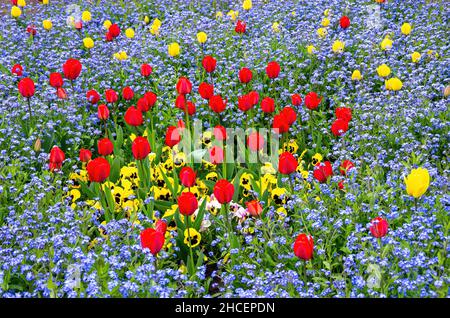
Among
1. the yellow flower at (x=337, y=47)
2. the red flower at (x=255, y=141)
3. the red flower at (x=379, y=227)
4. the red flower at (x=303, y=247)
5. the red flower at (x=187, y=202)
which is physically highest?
the yellow flower at (x=337, y=47)

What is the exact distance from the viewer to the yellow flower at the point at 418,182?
3670 millimetres

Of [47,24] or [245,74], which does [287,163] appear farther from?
[47,24]

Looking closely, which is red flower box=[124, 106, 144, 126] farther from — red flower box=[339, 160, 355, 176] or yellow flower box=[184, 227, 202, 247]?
red flower box=[339, 160, 355, 176]

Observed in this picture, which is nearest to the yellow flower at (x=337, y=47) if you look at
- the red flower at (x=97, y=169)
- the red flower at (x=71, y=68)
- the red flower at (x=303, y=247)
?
the red flower at (x=71, y=68)

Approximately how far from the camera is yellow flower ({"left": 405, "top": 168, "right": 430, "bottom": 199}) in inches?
144

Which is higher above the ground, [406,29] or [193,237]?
[406,29]

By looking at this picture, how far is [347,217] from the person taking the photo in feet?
13.2

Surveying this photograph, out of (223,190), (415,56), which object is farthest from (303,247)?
(415,56)

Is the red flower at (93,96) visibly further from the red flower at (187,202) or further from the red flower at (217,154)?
the red flower at (187,202)

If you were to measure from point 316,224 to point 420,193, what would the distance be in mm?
585

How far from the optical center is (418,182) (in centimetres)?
368
